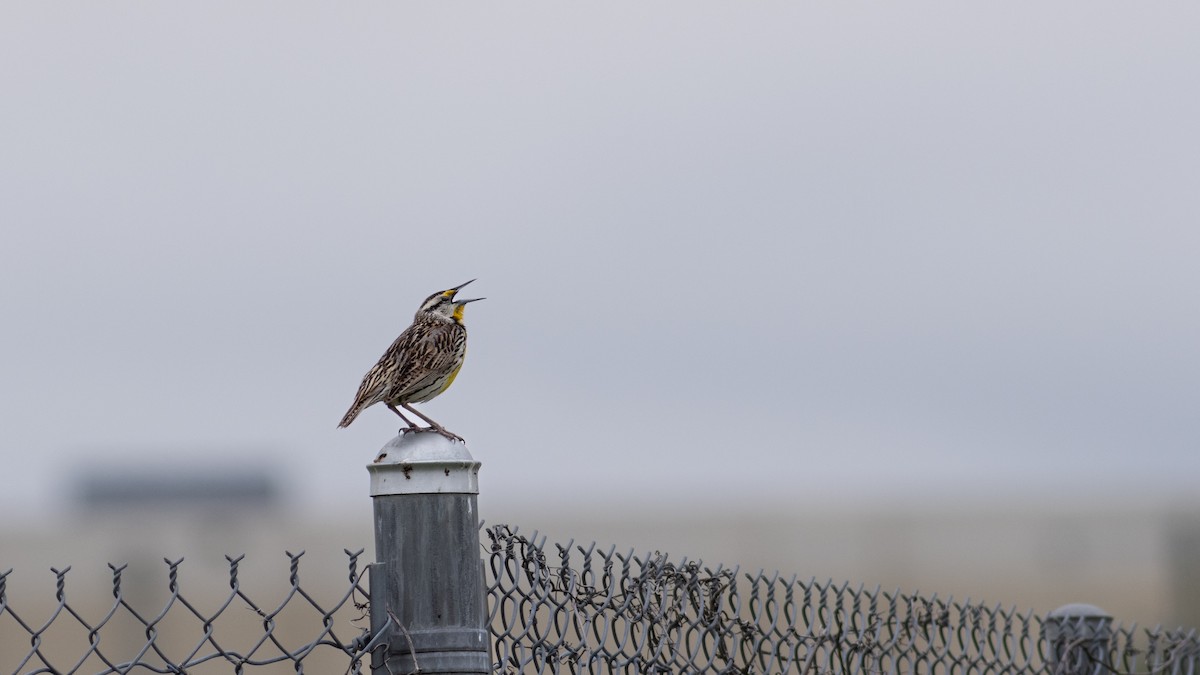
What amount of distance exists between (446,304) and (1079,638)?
234 centimetres

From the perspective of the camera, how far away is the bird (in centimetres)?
461

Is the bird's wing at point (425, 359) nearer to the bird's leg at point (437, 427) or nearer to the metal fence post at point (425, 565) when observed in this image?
the bird's leg at point (437, 427)

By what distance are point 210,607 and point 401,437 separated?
20678mm

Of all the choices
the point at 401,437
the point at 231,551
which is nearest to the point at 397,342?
the point at 401,437

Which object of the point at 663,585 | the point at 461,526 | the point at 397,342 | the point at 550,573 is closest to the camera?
the point at 461,526

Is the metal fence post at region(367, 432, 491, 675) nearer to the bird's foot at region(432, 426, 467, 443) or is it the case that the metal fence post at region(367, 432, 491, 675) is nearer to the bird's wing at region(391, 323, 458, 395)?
the bird's foot at region(432, 426, 467, 443)

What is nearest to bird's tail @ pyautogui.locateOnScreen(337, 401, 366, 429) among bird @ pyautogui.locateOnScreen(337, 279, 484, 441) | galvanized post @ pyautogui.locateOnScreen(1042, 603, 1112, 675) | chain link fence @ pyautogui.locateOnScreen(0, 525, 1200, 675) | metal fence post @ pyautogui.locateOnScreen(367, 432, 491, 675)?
bird @ pyautogui.locateOnScreen(337, 279, 484, 441)

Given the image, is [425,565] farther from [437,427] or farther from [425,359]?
[425,359]

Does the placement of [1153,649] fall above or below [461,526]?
below

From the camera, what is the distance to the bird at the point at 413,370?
4605mm

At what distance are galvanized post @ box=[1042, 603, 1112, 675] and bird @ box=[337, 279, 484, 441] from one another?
2173mm

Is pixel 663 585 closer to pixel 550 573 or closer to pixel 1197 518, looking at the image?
pixel 550 573

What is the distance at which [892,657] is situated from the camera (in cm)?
518

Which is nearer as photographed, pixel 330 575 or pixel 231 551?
pixel 330 575
